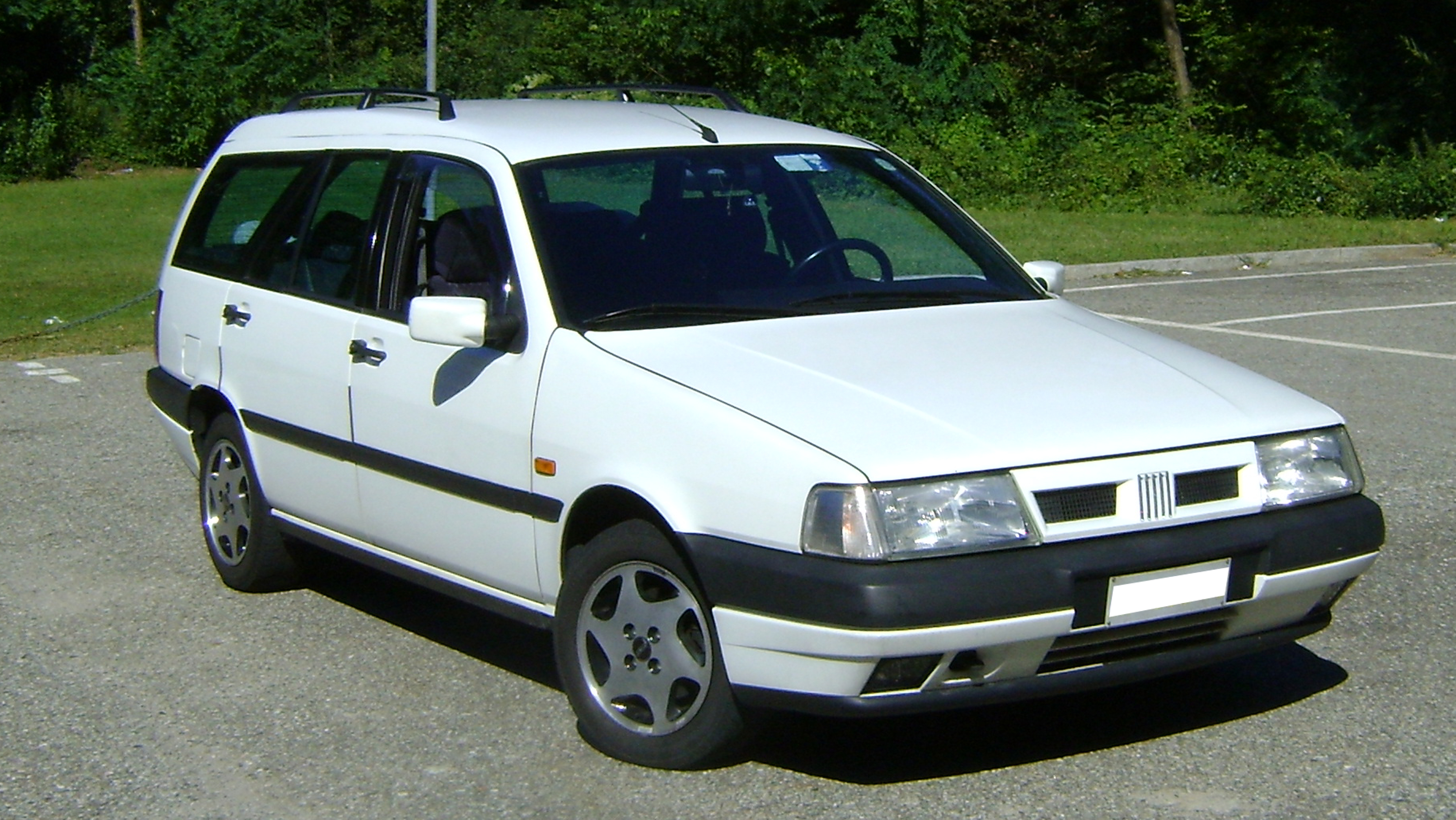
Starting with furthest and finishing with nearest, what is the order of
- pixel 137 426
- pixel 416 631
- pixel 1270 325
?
pixel 1270 325, pixel 137 426, pixel 416 631

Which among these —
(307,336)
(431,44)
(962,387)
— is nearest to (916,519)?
(962,387)

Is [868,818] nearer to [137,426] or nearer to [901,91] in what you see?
[137,426]

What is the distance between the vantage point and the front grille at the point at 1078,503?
13.4ft

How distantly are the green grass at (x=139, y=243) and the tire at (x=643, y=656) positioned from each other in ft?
29.5

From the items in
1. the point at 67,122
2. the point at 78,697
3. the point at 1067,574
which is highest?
the point at 1067,574

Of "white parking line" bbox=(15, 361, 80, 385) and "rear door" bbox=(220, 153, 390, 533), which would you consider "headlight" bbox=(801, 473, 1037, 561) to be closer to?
"rear door" bbox=(220, 153, 390, 533)

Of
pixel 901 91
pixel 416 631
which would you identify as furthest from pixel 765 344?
pixel 901 91

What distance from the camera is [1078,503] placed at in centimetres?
411

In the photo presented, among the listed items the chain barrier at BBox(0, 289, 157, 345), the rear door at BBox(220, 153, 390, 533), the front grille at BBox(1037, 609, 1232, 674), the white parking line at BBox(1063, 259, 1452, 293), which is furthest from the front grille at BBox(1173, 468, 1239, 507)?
the white parking line at BBox(1063, 259, 1452, 293)

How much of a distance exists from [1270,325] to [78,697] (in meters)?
10.1

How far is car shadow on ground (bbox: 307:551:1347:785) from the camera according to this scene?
15.1ft

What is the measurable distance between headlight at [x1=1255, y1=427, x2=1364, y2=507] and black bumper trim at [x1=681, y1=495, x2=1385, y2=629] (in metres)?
0.08

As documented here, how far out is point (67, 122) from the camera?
35.2 m

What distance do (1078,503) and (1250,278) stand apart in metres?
13.6
